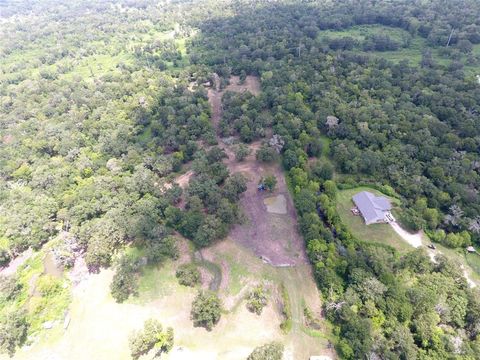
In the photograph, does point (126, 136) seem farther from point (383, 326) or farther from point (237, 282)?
point (383, 326)

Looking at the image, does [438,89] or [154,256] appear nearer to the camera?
[154,256]

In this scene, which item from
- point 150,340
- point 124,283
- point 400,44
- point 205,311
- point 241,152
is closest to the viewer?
point 150,340

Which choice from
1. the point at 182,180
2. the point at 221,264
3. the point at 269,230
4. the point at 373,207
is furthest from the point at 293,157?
the point at 221,264

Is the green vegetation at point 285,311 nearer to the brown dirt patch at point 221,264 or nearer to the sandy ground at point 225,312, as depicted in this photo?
the sandy ground at point 225,312

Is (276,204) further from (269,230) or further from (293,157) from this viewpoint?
(293,157)

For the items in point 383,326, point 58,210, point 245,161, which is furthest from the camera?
point 245,161

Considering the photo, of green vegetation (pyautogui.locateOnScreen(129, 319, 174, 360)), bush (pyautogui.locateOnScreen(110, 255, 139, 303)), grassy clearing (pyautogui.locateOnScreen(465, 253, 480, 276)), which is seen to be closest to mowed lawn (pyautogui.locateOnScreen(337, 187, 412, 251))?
grassy clearing (pyautogui.locateOnScreen(465, 253, 480, 276))

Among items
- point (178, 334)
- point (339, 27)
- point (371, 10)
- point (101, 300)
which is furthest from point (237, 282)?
point (371, 10)
